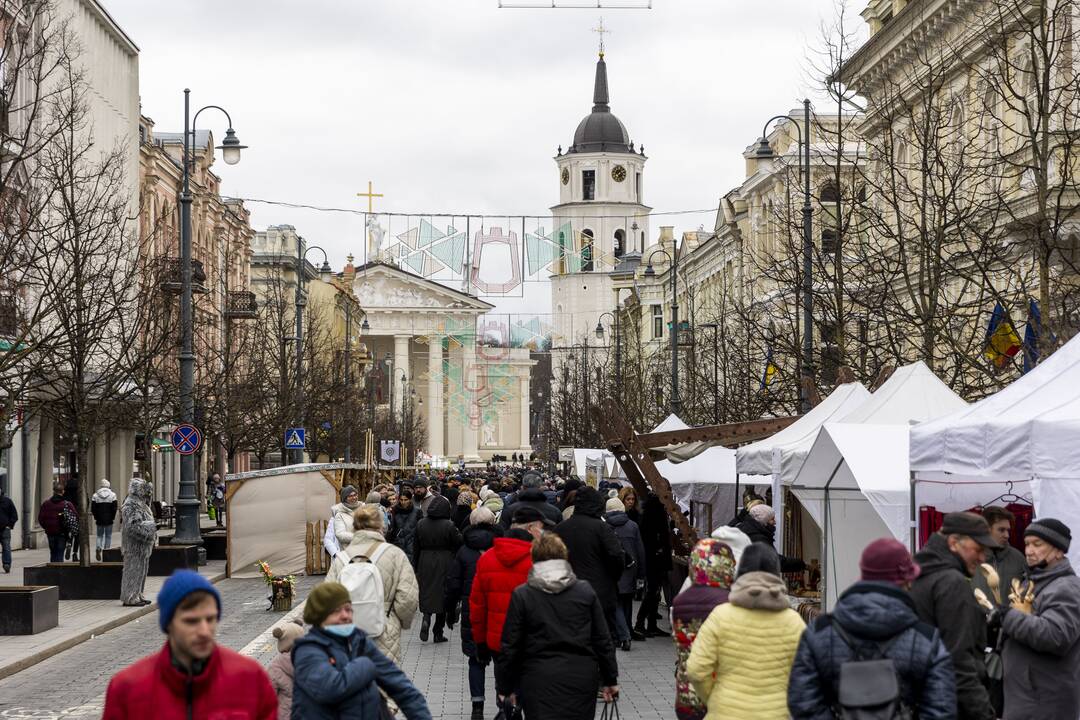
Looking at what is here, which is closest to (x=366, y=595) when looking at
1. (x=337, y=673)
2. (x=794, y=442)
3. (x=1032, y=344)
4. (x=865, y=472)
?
(x=337, y=673)

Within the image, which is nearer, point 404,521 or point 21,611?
point 21,611

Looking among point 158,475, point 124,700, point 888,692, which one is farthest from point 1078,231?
point 158,475

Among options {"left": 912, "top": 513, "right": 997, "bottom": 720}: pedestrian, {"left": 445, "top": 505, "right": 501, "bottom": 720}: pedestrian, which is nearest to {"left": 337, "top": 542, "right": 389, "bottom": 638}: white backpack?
{"left": 912, "top": 513, "right": 997, "bottom": 720}: pedestrian

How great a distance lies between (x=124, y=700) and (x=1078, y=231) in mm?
21778

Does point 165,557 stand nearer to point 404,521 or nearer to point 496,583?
point 404,521

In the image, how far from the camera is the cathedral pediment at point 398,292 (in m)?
135

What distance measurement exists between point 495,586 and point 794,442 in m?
6.76

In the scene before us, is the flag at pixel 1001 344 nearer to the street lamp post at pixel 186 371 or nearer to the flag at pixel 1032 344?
the flag at pixel 1032 344

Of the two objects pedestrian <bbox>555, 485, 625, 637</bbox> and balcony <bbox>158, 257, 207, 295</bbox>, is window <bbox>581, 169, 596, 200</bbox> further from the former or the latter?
pedestrian <bbox>555, 485, 625, 637</bbox>

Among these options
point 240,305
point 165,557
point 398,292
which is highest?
point 398,292

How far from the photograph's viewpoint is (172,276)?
34.4 m

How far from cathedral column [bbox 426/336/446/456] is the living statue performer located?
4268 inches

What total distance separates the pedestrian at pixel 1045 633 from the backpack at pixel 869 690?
2.33m

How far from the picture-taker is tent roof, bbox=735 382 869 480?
1643cm
